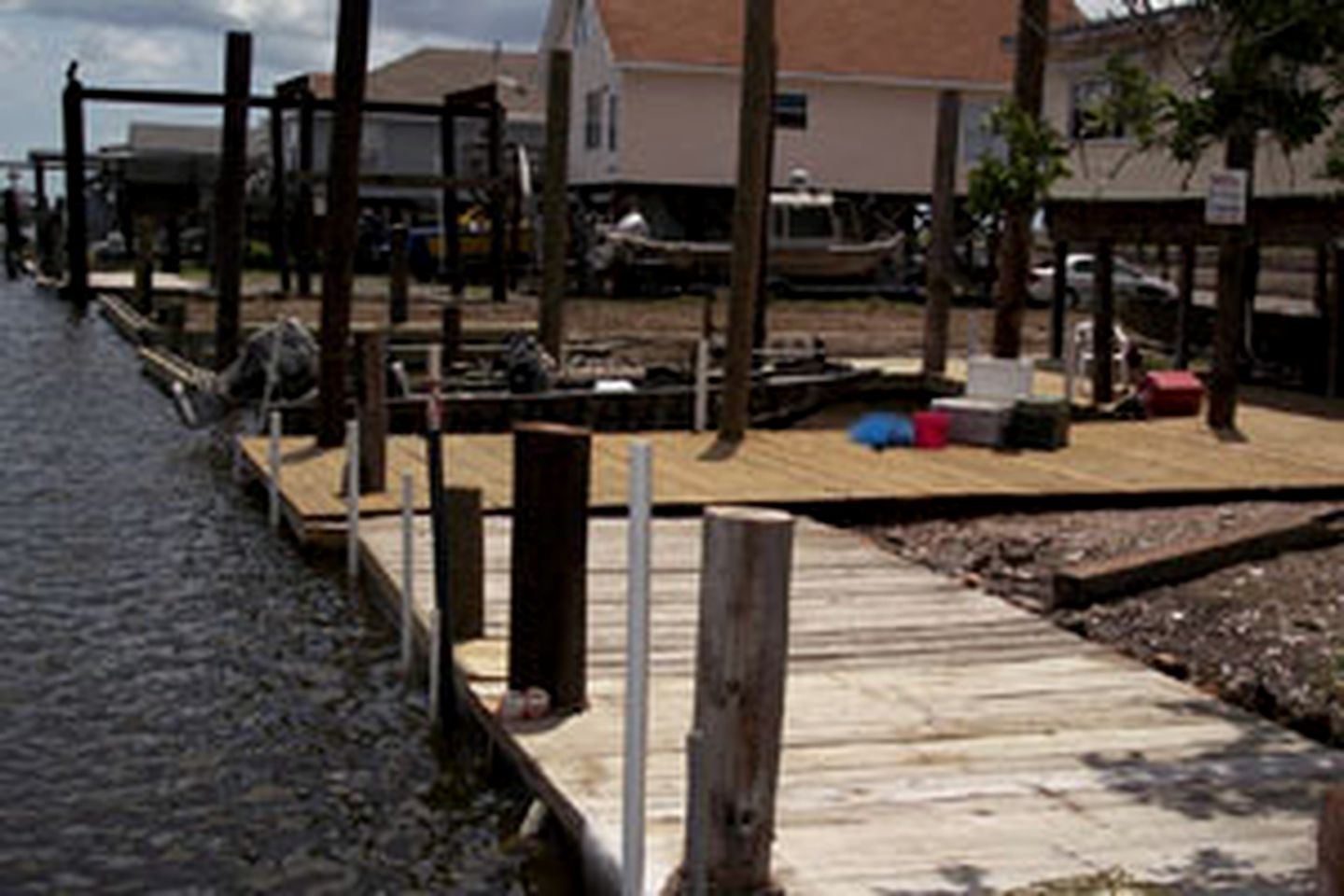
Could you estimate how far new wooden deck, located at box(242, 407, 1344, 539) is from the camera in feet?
46.0

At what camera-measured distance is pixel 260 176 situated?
59.4 m

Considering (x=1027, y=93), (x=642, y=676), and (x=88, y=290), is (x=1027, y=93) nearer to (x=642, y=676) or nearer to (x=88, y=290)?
(x=642, y=676)

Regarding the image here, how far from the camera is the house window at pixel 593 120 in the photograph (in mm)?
46906

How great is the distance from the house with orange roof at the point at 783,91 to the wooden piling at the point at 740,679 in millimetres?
39242

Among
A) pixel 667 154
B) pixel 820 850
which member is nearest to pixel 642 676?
pixel 820 850

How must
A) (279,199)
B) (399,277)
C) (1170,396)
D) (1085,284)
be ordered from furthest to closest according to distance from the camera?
(1085,284)
(279,199)
(399,277)
(1170,396)

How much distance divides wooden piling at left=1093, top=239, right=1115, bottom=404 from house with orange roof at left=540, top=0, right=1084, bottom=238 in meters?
23.1

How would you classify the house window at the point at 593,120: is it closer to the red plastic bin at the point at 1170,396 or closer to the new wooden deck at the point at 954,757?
the red plastic bin at the point at 1170,396

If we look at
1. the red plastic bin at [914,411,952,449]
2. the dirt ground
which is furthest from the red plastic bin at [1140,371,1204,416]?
the dirt ground

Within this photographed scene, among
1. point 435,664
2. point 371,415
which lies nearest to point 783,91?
point 371,415

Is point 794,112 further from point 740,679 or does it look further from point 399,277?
point 740,679

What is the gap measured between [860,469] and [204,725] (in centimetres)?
706

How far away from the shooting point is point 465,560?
31.1ft

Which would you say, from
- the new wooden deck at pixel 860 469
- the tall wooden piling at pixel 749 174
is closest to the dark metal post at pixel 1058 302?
the new wooden deck at pixel 860 469
